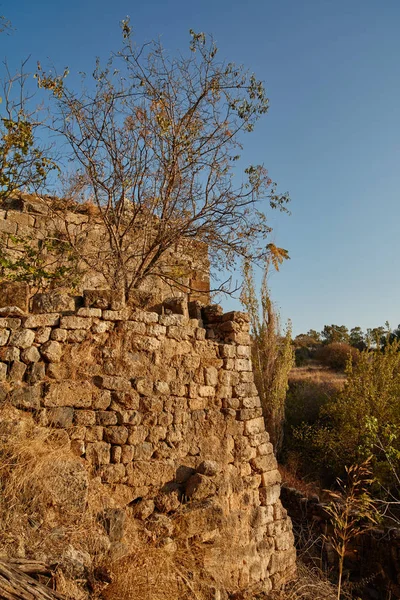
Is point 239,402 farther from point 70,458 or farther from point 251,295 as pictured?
point 251,295

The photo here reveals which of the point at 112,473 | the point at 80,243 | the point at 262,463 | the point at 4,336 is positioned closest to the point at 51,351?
the point at 4,336

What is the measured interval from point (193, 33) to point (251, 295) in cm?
809

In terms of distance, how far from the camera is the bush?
23.2m

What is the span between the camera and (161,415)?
13.9 ft

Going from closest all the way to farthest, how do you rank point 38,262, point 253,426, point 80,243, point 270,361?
point 253,426 → point 38,262 → point 80,243 → point 270,361

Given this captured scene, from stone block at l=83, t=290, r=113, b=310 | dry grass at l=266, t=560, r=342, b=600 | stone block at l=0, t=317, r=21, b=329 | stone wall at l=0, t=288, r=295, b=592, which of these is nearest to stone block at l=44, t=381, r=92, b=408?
stone wall at l=0, t=288, r=295, b=592

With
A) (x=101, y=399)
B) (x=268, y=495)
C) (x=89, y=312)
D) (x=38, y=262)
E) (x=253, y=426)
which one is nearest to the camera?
(x=101, y=399)

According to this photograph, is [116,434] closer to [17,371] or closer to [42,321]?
[17,371]

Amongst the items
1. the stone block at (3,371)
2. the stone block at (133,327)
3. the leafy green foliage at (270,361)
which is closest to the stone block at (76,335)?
the stone block at (133,327)

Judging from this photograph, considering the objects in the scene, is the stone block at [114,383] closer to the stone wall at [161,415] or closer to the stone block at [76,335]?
the stone wall at [161,415]

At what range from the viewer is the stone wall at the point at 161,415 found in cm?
378

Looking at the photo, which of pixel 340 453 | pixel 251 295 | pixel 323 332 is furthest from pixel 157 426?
pixel 323 332

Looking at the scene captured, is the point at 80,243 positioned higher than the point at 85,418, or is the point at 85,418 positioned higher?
the point at 80,243

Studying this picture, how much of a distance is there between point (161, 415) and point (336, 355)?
21.0 m
